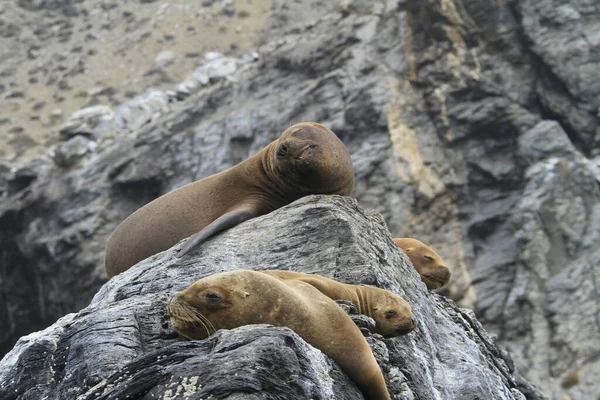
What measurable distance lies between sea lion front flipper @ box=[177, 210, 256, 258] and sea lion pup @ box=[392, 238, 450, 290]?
1.67 metres

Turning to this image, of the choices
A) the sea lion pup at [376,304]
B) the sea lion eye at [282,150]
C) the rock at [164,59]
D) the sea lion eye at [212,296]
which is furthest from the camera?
the rock at [164,59]

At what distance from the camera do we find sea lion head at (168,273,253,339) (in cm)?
494

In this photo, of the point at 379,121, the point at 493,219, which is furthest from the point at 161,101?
the point at 493,219

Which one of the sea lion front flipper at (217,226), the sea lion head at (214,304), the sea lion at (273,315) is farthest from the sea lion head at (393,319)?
the sea lion front flipper at (217,226)

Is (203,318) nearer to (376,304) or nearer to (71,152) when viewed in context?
(376,304)

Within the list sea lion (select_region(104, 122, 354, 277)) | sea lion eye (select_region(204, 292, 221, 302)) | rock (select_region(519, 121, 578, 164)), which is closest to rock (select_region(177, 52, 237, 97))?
rock (select_region(519, 121, 578, 164))

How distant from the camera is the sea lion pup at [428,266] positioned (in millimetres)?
8898

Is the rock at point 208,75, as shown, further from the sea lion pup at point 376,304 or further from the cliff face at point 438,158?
the sea lion pup at point 376,304

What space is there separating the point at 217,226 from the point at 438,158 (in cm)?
1715

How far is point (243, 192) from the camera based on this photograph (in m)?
9.04

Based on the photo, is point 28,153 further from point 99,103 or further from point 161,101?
point 161,101

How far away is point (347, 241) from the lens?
23.2ft

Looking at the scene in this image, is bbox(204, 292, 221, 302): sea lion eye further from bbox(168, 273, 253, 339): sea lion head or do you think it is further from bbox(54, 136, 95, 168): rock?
bbox(54, 136, 95, 168): rock

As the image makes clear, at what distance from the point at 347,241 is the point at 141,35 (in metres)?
37.9
